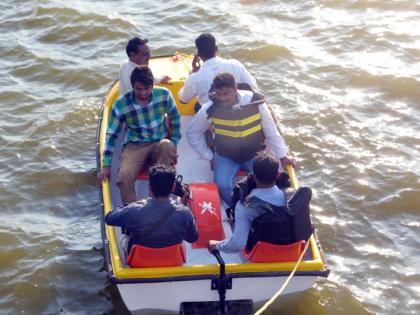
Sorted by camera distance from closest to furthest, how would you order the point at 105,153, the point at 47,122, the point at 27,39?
the point at 105,153 < the point at 47,122 < the point at 27,39

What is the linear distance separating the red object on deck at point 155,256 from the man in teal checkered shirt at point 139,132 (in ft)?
4.47

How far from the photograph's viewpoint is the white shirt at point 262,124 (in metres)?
7.43

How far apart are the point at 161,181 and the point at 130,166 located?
71.6 inches

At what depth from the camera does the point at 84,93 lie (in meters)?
12.0

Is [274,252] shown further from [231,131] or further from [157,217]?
[231,131]

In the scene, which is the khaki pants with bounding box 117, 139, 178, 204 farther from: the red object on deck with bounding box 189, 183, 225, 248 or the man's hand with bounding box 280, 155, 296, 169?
the man's hand with bounding box 280, 155, 296, 169

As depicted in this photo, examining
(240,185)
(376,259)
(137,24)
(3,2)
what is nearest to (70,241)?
(240,185)

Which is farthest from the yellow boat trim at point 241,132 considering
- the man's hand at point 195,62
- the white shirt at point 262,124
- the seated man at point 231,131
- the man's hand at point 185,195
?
the man's hand at point 195,62

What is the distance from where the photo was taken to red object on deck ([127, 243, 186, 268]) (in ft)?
19.9

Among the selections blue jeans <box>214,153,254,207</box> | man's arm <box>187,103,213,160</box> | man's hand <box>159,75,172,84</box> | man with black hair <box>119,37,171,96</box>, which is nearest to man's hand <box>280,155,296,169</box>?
blue jeans <box>214,153,254,207</box>

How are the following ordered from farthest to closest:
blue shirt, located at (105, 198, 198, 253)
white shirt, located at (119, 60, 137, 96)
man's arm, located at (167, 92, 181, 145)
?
white shirt, located at (119, 60, 137, 96) < man's arm, located at (167, 92, 181, 145) < blue shirt, located at (105, 198, 198, 253)

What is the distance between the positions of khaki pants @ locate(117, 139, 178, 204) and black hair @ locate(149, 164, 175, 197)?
1.60 meters

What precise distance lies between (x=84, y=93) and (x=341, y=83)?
4.92 m

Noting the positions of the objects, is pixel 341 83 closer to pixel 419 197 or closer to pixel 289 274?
pixel 419 197
